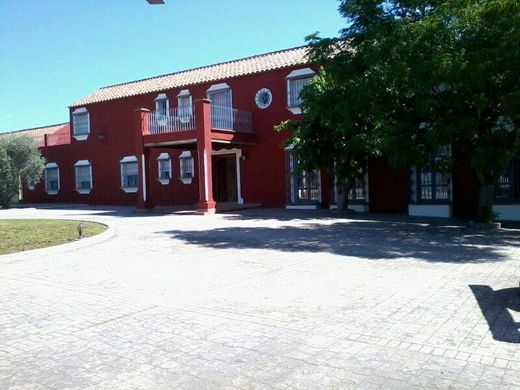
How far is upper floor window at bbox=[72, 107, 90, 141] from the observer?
2853cm

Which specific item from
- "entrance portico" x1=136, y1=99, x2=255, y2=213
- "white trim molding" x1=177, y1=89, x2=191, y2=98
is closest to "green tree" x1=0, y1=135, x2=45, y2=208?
"entrance portico" x1=136, y1=99, x2=255, y2=213

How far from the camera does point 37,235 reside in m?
12.9

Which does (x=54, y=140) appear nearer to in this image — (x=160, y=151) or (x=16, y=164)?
(x=16, y=164)

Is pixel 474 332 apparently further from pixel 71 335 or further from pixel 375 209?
pixel 375 209

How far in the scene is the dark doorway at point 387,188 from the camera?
61.0 ft

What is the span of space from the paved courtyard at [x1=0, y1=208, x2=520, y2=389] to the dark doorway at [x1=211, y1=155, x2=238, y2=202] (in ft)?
43.1

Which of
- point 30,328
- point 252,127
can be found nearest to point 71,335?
point 30,328

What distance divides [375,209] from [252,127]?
21.6 feet

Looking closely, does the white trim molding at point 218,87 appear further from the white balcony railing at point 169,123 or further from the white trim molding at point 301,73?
the white trim molding at point 301,73

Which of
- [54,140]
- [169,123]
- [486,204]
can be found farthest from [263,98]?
[54,140]

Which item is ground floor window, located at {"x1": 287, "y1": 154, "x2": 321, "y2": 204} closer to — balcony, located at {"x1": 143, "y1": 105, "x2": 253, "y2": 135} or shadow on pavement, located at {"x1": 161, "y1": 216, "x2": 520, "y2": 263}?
balcony, located at {"x1": 143, "y1": 105, "x2": 253, "y2": 135}

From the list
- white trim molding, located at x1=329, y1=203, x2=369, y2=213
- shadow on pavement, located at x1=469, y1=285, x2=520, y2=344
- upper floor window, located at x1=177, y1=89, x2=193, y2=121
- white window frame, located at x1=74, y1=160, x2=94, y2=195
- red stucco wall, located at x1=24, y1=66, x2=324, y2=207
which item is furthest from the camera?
white window frame, located at x1=74, y1=160, x2=94, y2=195

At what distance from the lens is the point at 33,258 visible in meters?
9.59

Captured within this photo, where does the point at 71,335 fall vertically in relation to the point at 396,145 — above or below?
below
